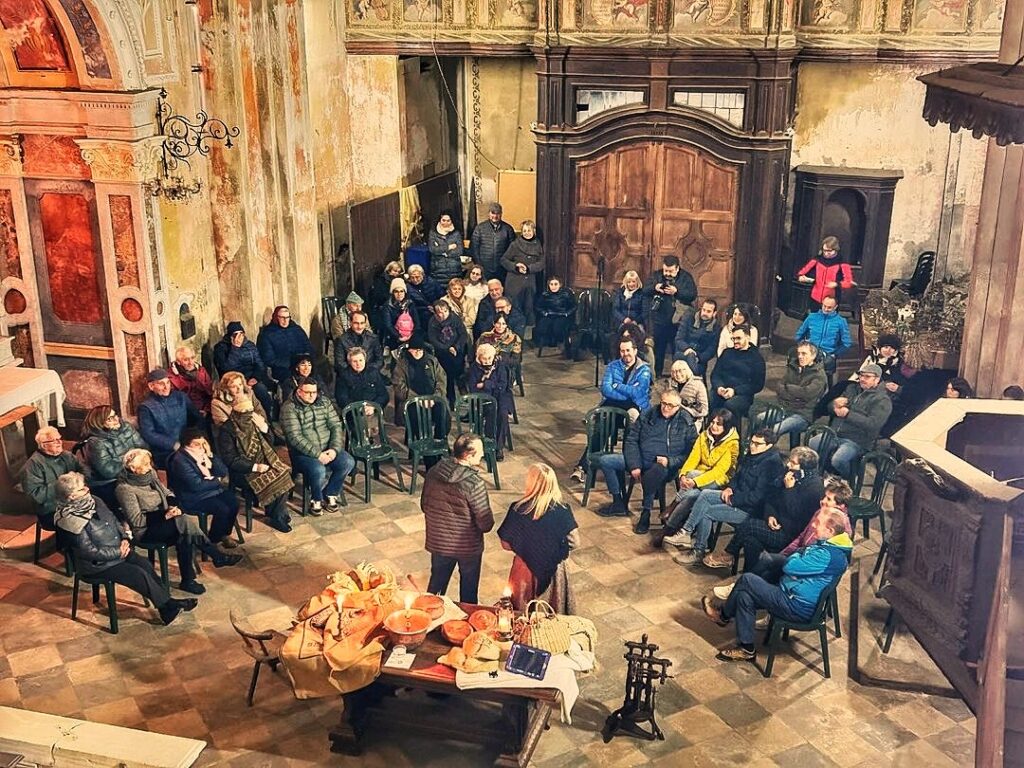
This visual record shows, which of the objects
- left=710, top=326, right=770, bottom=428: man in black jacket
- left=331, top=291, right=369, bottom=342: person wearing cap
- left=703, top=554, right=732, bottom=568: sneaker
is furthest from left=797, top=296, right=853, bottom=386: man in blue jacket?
left=331, top=291, right=369, bottom=342: person wearing cap

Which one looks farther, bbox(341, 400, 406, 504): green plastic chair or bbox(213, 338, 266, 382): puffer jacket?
bbox(213, 338, 266, 382): puffer jacket

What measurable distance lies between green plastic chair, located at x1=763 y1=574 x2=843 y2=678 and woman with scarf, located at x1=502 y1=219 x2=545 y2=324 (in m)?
7.22

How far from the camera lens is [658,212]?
1493 centimetres

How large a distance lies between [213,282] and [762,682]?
7.07 m

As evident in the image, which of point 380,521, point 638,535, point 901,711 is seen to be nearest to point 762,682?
point 901,711

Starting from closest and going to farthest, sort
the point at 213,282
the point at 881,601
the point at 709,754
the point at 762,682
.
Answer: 1. the point at 709,754
2. the point at 762,682
3. the point at 881,601
4. the point at 213,282

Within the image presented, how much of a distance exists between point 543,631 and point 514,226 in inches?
425

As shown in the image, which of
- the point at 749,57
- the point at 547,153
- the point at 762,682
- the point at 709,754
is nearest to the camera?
the point at 709,754

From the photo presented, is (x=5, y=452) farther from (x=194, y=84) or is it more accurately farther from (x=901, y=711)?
(x=901, y=711)

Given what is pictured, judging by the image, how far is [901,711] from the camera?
303 inches

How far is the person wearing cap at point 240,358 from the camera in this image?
11570 millimetres

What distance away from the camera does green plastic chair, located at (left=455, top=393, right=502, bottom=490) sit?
36.1ft

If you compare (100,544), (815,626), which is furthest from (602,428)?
(100,544)

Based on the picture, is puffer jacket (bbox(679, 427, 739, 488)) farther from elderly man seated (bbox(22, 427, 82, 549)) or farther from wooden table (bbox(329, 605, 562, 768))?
elderly man seated (bbox(22, 427, 82, 549))
